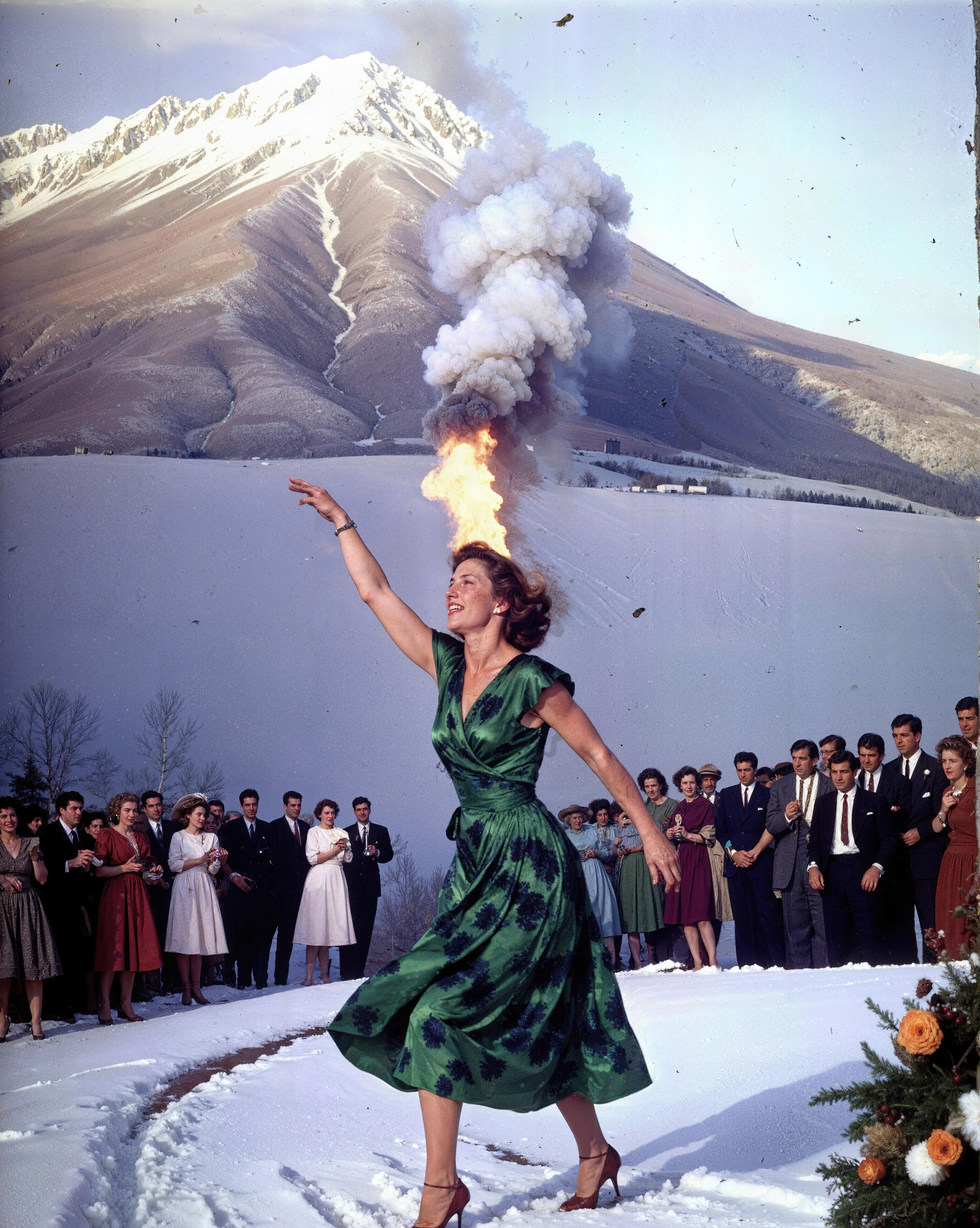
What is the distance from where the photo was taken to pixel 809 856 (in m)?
7.67

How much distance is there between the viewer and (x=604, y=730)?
24016 millimetres

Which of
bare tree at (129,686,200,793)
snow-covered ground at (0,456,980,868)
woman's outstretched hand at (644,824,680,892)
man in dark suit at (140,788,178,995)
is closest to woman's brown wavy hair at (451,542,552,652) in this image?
woman's outstretched hand at (644,824,680,892)

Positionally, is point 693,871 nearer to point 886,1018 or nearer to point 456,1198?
point 456,1198

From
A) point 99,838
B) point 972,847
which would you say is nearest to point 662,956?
point 972,847

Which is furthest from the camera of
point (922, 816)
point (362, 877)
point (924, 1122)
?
point (362, 877)

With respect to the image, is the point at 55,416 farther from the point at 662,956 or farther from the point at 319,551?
the point at 662,956

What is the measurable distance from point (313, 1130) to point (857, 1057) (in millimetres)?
1943

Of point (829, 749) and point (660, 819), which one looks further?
point (660, 819)

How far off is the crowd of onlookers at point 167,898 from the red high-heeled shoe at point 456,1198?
3871 millimetres

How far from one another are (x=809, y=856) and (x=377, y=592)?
469cm

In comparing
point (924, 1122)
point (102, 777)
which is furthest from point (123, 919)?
point (102, 777)

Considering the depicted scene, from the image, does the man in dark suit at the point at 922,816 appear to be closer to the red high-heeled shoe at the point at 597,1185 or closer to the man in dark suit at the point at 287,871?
the red high-heeled shoe at the point at 597,1185

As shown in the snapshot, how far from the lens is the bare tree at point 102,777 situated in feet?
69.5

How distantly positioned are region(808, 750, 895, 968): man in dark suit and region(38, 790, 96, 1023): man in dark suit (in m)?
4.09
